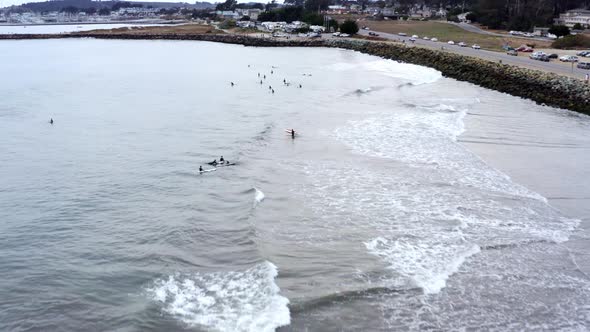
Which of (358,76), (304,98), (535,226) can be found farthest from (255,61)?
(535,226)

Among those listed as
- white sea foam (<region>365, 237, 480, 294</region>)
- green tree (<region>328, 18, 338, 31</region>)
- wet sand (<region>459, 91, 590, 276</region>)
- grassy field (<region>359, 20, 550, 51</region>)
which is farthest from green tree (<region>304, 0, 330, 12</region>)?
white sea foam (<region>365, 237, 480, 294</region>)

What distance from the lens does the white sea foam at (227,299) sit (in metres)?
12.5

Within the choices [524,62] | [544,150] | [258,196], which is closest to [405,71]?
[524,62]

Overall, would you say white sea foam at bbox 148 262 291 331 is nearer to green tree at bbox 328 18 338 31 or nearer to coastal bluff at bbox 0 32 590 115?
coastal bluff at bbox 0 32 590 115

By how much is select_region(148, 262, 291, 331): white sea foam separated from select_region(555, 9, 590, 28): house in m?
94.3

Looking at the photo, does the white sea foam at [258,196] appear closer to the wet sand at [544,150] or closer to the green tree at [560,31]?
the wet sand at [544,150]

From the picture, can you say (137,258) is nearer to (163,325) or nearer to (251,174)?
(163,325)

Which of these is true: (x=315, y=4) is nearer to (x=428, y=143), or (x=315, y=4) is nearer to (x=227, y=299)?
(x=428, y=143)

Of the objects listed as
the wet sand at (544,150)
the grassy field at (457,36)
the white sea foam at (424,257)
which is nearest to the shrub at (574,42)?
the grassy field at (457,36)

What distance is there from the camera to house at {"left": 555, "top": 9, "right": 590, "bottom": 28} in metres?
92.3

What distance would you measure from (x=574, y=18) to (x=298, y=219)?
9779 cm

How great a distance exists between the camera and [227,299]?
44.0 ft

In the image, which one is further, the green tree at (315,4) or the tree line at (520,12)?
the green tree at (315,4)

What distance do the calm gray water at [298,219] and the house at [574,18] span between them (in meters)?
65.8
